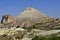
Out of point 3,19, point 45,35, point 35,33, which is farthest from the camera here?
point 3,19

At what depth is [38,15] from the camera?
37688mm

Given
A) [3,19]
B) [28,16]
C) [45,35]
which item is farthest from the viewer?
[3,19]

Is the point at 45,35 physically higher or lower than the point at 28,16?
lower

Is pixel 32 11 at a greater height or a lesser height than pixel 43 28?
greater

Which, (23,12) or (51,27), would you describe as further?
(23,12)

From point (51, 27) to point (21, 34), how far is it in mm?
2855

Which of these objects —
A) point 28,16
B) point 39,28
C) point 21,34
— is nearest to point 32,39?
point 21,34

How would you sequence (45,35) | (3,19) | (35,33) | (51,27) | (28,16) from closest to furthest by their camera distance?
(45,35) → (35,33) → (51,27) → (28,16) → (3,19)

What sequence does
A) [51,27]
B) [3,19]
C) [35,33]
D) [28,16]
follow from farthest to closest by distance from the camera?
[3,19]
[28,16]
[51,27]
[35,33]

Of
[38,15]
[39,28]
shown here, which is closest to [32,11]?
[38,15]

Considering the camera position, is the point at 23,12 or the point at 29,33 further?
the point at 23,12

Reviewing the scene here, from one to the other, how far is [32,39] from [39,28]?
3.76 metres

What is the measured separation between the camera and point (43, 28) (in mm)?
20219

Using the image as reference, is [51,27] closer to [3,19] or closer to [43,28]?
[43,28]
